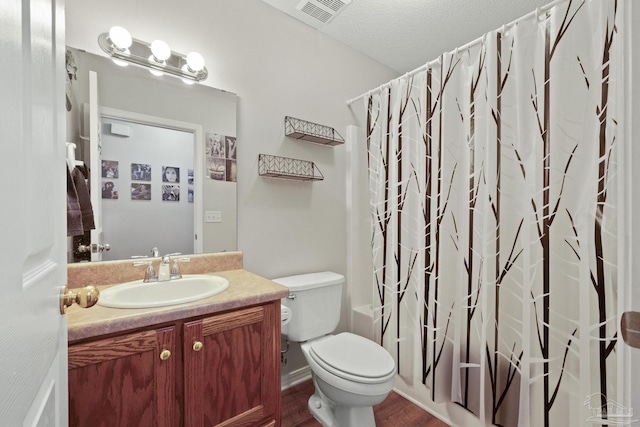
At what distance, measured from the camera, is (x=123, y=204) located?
140 cm

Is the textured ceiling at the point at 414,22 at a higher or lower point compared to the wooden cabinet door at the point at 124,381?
higher

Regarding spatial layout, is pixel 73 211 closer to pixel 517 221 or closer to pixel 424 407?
pixel 517 221

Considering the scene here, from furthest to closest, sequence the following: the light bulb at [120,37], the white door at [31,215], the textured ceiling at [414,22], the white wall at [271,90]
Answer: the textured ceiling at [414,22] → the white wall at [271,90] → the light bulb at [120,37] → the white door at [31,215]

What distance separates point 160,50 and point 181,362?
56.8 inches

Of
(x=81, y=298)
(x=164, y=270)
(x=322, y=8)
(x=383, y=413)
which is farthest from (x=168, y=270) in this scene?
(x=322, y=8)

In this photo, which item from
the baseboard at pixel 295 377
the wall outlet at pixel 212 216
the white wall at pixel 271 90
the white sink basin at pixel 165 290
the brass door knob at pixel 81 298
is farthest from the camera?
the baseboard at pixel 295 377

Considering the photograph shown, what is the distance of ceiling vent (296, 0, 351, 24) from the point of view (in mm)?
1726

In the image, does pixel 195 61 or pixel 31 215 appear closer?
pixel 31 215

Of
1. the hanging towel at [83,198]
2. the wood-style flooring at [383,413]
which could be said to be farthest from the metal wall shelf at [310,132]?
the wood-style flooring at [383,413]

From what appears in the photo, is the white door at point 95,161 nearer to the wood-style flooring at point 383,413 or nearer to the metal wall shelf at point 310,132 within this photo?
the metal wall shelf at point 310,132

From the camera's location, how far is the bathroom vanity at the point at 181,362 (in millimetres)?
860

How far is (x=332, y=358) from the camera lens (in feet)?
4.65

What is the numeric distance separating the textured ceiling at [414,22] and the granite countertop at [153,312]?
69.8 inches

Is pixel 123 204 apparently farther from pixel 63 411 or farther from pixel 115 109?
pixel 63 411
